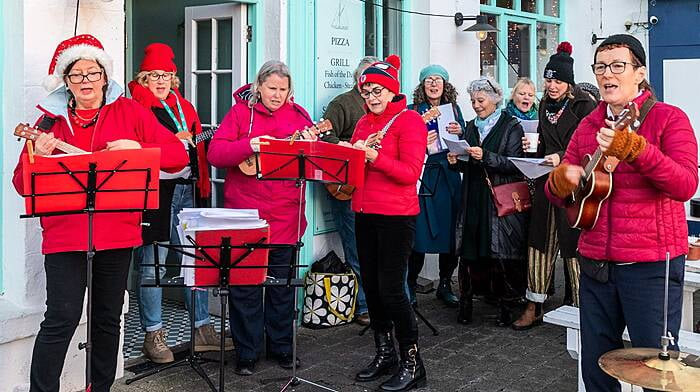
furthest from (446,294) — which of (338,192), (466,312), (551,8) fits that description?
(551,8)

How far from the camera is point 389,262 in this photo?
4938 mm

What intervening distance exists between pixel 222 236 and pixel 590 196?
1744mm

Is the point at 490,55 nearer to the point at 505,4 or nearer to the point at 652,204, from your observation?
the point at 505,4

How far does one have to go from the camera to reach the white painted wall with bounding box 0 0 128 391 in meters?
4.67

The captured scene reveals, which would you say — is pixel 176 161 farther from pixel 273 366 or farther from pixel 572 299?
pixel 572 299

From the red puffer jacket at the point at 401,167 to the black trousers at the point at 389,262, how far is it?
7 centimetres

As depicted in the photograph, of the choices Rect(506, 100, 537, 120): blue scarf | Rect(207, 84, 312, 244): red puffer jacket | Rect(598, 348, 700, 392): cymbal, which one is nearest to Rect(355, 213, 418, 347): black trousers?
Rect(207, 84, 312, 244): red puffer jacket

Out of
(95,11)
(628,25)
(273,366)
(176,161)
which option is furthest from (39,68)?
(628,25)

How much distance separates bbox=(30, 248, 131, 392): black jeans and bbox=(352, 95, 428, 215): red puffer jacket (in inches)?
54.9

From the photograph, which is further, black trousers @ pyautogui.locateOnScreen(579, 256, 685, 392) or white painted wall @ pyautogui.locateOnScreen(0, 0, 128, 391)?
white painted wall @ pyautogui.locateOnScreen(0, 0, 128, 391)

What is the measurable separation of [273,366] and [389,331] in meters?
0.82

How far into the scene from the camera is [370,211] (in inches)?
194

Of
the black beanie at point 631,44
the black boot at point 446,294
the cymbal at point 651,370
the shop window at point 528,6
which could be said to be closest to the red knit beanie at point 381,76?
the black beanie at point 631,44

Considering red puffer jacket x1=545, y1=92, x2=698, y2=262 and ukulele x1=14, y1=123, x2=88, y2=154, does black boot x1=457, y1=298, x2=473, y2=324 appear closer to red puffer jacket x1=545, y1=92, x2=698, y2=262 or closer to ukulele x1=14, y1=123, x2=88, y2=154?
red puffer jacket x1=545, y1=92, x2=698, y2=262
